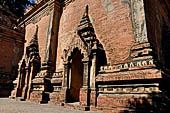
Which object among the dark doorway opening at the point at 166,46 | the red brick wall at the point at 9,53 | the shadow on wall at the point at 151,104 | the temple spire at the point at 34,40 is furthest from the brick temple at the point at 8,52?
the dark doorway opening at the point at 166,46

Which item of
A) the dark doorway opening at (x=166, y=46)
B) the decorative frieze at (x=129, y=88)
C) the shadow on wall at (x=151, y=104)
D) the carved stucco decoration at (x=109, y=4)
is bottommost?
the shadow on wall at (x=151, y=104)

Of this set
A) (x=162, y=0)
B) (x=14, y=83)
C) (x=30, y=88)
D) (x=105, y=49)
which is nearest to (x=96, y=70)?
(x=105, y=49)

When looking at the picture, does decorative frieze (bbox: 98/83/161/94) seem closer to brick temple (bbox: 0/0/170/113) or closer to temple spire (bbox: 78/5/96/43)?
brick temple (bbox: 0/0/170/113)

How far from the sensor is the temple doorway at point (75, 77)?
903 centimetres

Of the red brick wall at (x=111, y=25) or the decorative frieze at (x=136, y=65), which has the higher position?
the red brick wall at (x=111, y=25)

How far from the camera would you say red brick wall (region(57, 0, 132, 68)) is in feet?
25.9

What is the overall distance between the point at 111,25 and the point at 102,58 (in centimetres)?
198

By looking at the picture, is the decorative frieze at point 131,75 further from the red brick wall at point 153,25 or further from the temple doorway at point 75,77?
the temple doorway at point 75,77

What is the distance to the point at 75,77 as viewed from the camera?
9.54 metres

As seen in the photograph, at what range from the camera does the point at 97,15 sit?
983 cm

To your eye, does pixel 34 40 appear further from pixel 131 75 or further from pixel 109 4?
pixel 131 75

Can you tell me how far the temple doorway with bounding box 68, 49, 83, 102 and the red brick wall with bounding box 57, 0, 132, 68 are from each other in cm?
108

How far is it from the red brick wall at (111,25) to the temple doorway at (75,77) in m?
1.08

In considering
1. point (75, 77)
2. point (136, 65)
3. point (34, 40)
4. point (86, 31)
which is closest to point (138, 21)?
point (136, 65)
